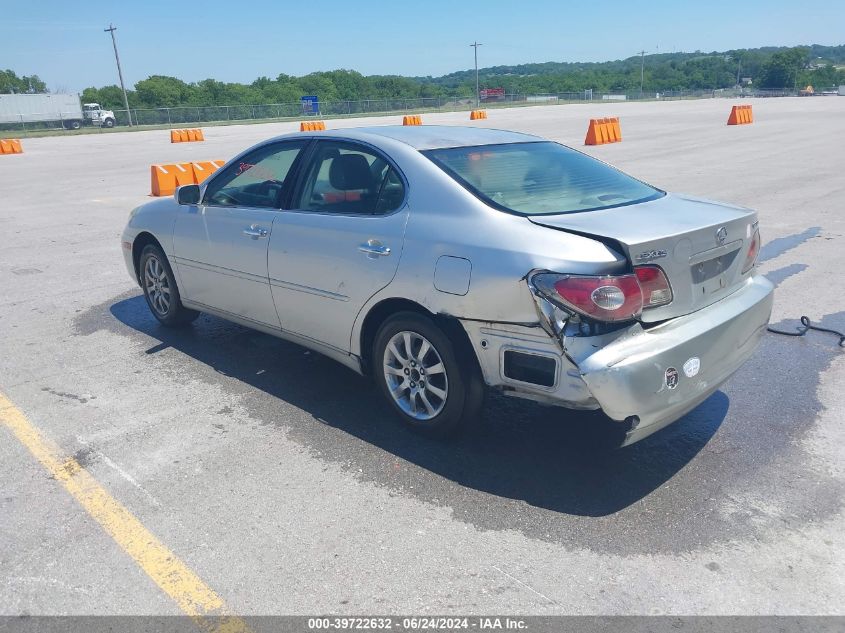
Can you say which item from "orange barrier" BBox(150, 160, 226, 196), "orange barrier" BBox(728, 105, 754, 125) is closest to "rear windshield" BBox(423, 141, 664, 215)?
"orange barrier" BBox(150, 160, 226, 196)

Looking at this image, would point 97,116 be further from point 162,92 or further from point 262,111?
point 162,92

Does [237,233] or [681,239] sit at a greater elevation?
[681,239]

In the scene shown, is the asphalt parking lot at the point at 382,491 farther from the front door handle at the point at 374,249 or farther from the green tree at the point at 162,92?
the green tree at the point at 162,92

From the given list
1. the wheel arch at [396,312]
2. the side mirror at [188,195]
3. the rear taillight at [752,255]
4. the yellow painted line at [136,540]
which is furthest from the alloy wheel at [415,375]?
the side mirror at [188,195]

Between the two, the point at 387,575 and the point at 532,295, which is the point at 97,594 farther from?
the point at 532,295

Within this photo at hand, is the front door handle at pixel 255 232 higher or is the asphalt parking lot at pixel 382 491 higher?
the front door handle at pixel 255 232

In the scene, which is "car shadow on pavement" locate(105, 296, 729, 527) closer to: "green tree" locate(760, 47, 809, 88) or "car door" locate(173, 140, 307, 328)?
"car door" locate(173, 140, 307, 328)

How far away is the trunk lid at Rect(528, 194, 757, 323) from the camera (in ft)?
11.0

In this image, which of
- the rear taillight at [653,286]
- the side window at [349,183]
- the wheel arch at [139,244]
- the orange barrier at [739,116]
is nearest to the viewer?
the rear taillight at [653,286]

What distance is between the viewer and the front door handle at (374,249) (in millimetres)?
3998

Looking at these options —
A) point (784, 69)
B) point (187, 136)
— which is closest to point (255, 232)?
point (187, 136)

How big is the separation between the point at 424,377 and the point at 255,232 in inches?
65.7

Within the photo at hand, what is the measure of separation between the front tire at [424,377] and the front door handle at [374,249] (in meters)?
0.35

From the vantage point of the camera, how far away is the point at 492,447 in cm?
403
